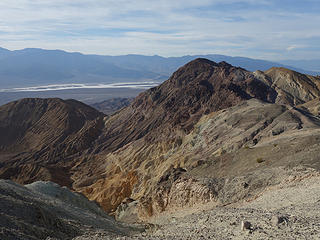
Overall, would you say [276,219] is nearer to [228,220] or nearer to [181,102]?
[228,220]

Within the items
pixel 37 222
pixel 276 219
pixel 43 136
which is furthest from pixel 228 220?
pixel 43 136

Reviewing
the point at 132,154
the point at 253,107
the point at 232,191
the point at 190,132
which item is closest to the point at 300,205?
the point at 232,191

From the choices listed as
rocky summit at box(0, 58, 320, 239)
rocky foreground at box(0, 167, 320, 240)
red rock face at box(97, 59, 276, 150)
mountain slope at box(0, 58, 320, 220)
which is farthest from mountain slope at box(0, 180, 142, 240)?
red rock face at box(97, 59, 276, 150)

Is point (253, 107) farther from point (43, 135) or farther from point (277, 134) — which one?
point (43, 135)

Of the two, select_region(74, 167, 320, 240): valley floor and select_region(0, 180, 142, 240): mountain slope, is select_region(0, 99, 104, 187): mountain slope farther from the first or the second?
select_region(74, 167, 320, 240): valley floor

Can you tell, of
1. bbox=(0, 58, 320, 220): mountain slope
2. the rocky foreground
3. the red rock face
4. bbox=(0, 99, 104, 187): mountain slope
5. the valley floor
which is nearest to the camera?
the valley floor
